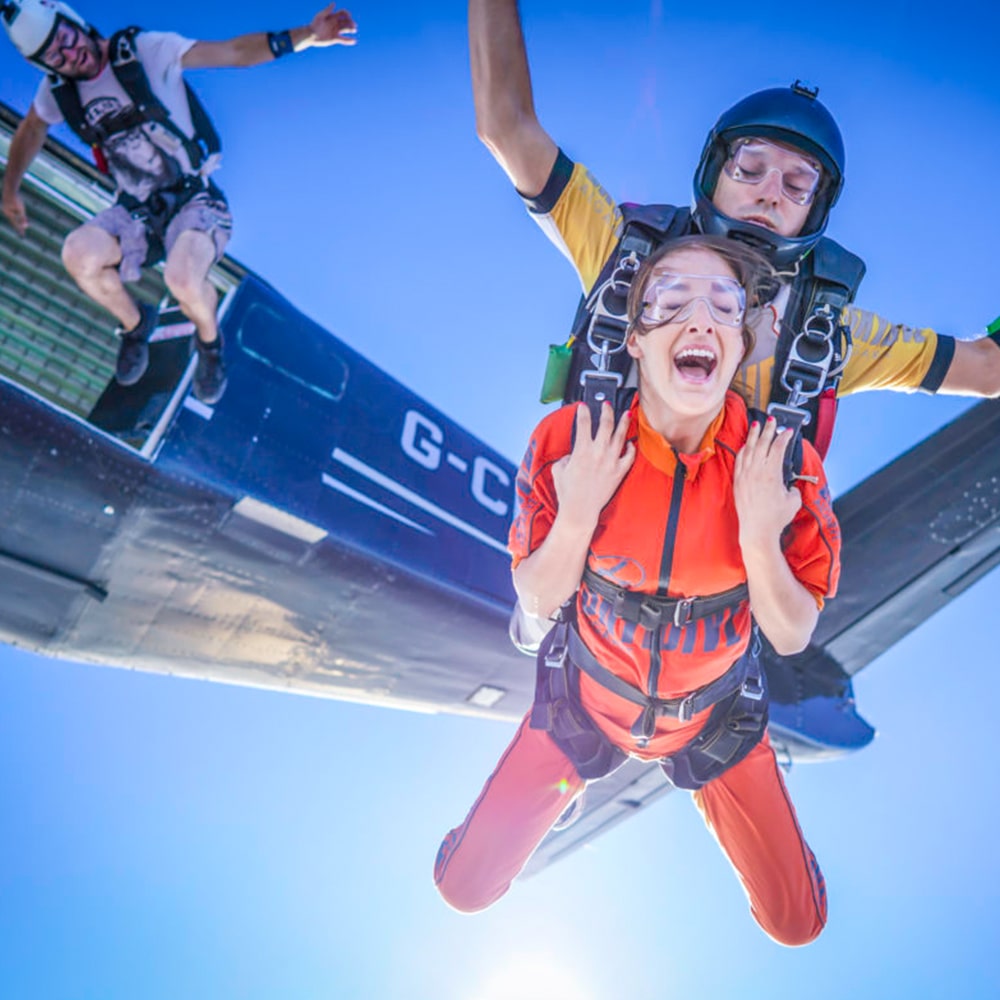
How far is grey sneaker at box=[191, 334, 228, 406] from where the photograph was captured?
3.93 m

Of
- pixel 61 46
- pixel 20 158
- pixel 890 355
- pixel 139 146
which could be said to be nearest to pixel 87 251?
pixel 20 158

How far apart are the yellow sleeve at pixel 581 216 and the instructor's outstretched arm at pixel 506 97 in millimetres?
67

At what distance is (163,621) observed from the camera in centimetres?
418

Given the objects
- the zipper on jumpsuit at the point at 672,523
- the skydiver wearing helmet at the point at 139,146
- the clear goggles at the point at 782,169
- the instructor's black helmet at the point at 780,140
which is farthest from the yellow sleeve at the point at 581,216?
the skydiver wearing helmet at the point at 139,146

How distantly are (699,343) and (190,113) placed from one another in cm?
344

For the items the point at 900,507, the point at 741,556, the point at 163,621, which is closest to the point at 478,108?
the point at 741,556

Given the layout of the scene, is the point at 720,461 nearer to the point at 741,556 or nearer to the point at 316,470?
the point at 741,556

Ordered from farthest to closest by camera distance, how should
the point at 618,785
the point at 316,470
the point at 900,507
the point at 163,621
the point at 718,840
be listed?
the point at 618,785 → the point at 900,507 → the point at 316,470 → the point at 163,621 → the point at 718,840

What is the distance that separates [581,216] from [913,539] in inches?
160

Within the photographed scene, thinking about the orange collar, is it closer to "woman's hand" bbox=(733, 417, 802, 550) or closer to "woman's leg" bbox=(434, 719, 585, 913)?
"woman's hand" bbox=(733, 417, 802, 550)

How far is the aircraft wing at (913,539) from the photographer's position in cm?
488

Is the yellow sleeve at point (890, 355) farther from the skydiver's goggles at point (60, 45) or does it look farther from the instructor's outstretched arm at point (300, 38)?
the skydiver's goggles at point (60, 45)

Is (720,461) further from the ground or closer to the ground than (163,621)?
further from the ground

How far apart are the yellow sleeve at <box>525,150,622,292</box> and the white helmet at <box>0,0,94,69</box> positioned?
9.33ft
